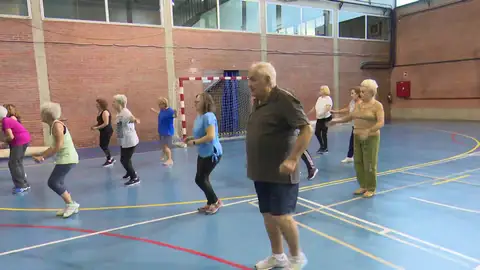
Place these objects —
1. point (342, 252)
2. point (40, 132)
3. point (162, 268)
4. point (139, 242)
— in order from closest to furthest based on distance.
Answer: point (162, 268) → point (342, 252) → point (139, 242) → point (40, 132)

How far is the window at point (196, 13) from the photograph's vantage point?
13.0 metres

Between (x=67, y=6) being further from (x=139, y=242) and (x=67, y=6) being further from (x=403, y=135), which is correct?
(x=403, y=135)

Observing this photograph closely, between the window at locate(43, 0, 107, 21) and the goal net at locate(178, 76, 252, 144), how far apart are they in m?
3.64

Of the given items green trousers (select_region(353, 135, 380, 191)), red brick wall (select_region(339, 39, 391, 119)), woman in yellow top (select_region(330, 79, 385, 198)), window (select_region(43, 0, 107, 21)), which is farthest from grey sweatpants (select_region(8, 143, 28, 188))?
red brick wall (select_region(339, 39, 391, 119))

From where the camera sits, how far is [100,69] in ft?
37.8

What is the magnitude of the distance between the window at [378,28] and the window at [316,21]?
2.83 metres

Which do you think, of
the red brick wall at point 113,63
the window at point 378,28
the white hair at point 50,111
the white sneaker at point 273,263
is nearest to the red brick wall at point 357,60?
the window at point 378,28

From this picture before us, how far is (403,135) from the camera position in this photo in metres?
11.7

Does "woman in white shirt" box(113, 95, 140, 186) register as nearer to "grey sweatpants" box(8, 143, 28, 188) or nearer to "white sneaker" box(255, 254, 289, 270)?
"grey sweatpants" box(8, 143, 28, 188)

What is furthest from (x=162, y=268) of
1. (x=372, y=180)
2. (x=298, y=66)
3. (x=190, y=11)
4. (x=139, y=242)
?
(x=298, y=66)

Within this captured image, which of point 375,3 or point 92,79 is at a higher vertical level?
point 375,3

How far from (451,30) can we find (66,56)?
16.8 metres

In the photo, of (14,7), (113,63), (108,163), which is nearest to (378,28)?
(113,63)

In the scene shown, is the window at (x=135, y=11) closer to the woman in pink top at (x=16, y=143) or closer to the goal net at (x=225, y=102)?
the goal net at (x=225, y=102)
